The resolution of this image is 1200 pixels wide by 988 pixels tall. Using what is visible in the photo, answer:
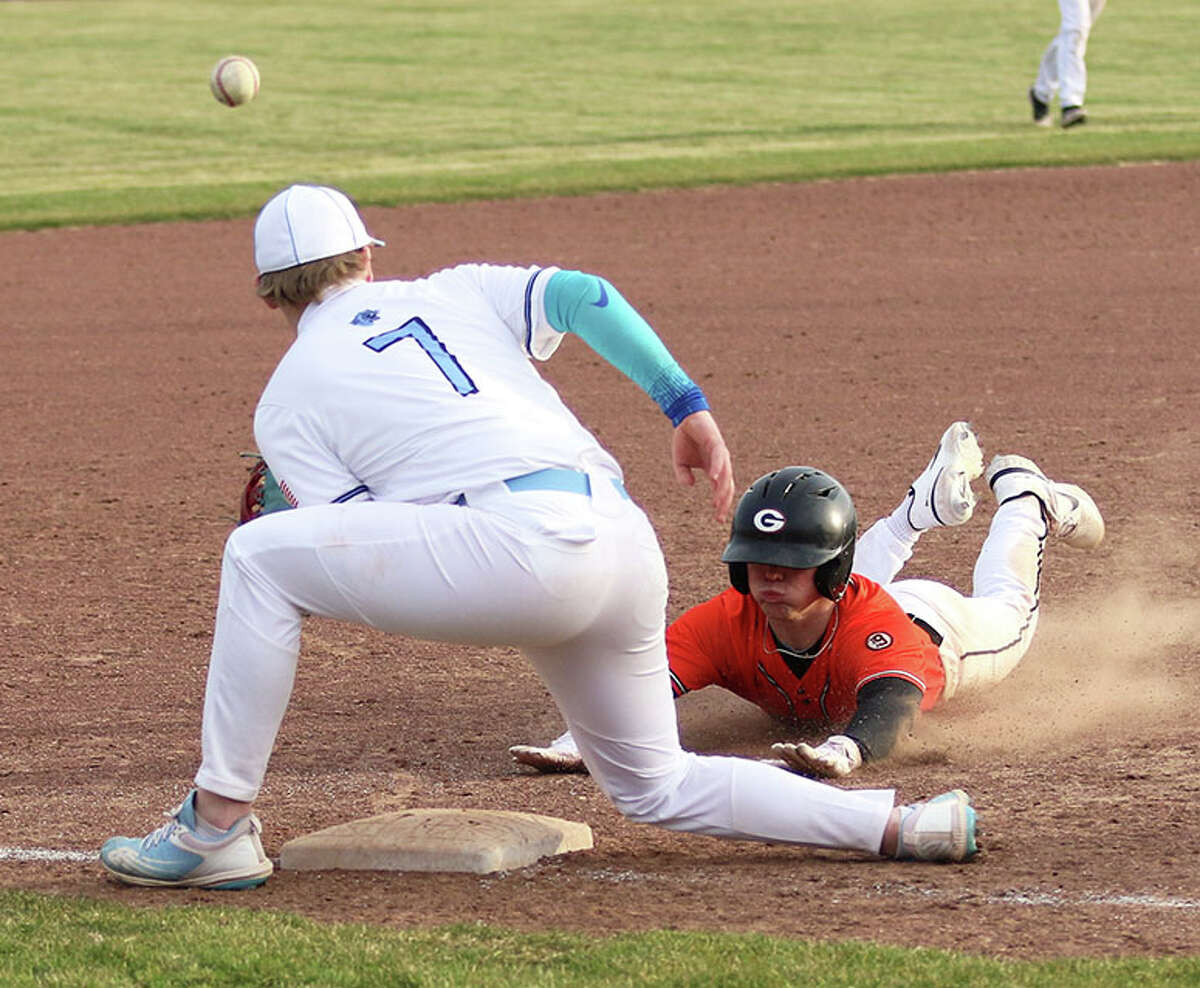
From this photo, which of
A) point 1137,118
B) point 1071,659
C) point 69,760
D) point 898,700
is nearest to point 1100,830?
point 898,700

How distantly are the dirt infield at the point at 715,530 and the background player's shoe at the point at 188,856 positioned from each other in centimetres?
5

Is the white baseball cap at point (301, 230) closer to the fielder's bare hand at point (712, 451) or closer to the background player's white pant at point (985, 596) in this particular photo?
the fielder's bare hand at point (712, 451)

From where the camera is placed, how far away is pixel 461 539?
3828mm

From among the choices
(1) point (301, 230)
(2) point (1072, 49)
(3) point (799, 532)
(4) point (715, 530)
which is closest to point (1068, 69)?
(2) point (1072, 49)

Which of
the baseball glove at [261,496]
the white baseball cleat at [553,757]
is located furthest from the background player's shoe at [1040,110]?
the baseball glove at [261,496]

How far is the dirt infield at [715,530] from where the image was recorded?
417 centimetres

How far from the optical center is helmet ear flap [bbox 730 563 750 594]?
516 centimetres

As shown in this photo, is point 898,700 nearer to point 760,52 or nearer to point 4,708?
point 4,708

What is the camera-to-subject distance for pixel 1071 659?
6.06 meters

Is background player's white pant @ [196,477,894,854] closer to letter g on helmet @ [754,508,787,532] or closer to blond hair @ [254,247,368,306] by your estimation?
blond hair @ [254,247,368,306]

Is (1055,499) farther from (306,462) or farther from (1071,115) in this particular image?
(1071,115)

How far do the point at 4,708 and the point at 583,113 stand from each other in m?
14.6

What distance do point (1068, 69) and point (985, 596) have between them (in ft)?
39.6

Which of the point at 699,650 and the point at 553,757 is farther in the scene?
the point at 699,650
